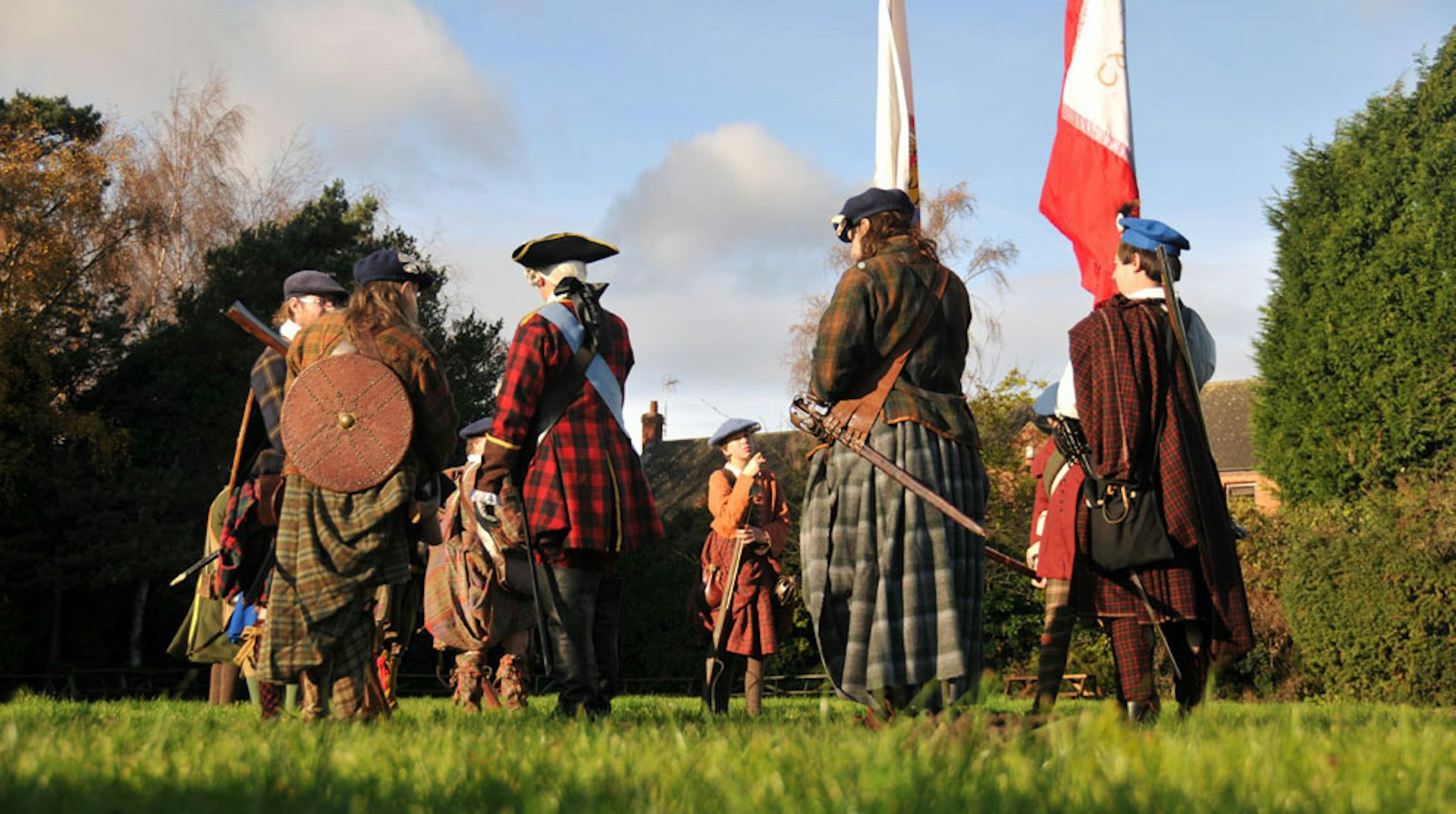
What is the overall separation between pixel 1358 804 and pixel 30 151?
30.6 m

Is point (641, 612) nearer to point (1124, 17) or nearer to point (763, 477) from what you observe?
point (763, 477)

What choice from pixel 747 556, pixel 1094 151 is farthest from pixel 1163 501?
pixel 747 556

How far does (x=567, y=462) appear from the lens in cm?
589

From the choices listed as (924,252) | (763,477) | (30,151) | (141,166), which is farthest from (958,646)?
(141,166)

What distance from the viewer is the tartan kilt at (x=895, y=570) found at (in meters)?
5.07

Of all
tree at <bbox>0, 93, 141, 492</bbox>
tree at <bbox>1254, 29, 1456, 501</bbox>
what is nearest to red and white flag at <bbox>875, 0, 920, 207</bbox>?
tree at <bbox>1254, 29, 1456, 501</bbox>

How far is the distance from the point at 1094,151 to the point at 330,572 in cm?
559

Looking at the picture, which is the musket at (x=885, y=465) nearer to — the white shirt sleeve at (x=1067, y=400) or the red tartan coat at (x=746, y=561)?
the white shirt sleeve at (x=1067, y=400)

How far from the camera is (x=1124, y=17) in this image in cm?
945

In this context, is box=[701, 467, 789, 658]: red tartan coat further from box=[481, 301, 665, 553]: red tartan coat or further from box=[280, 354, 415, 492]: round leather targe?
box=[280, 354, 415, 492]: round leather targe

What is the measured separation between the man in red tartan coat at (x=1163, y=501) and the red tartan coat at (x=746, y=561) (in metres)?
4.56

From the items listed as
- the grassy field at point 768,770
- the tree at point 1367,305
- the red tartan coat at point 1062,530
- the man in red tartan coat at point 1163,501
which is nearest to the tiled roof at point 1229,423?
the tree at point 1367,305

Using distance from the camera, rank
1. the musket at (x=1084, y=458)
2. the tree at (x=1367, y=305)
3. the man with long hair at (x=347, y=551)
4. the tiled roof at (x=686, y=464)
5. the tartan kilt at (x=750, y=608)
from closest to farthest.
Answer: the musket at (x=1084, y=458) → the man with long hair at (x=347, y=551) → the tartan kilt at (x=750, y=608) → the tree at (x=1367, y=305) → the tiled roof at (x=686, y=464)

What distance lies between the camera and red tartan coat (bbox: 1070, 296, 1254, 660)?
16.8ft
